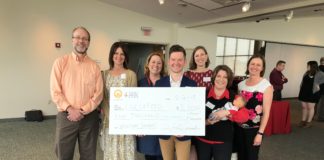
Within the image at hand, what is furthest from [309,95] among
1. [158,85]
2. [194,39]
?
[158,85]

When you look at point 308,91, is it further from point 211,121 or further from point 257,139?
point 211,121

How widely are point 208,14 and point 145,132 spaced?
4.42 m

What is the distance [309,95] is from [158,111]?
4.92 metres

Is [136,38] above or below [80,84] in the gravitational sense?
above

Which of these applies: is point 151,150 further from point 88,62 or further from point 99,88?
point 88,62

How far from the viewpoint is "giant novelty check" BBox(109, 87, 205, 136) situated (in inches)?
69.7

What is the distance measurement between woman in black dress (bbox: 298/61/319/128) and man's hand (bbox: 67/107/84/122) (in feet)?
17.3

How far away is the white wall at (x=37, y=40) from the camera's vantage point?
16.3 feet

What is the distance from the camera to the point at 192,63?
238 centimetres

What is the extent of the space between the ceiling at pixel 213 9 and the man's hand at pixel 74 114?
3.47 metres

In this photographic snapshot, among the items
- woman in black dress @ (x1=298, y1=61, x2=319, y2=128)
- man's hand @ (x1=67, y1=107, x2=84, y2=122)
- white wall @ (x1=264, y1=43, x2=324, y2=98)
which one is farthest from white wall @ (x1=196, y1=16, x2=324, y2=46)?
man's hand @ (x1=67, y1=107, x2=84, y2=122)

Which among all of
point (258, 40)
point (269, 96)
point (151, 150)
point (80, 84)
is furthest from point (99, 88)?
point (258, 40)

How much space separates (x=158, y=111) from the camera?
1818mm

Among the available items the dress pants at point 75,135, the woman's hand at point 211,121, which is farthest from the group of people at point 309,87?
the dress pants at point 75,135
